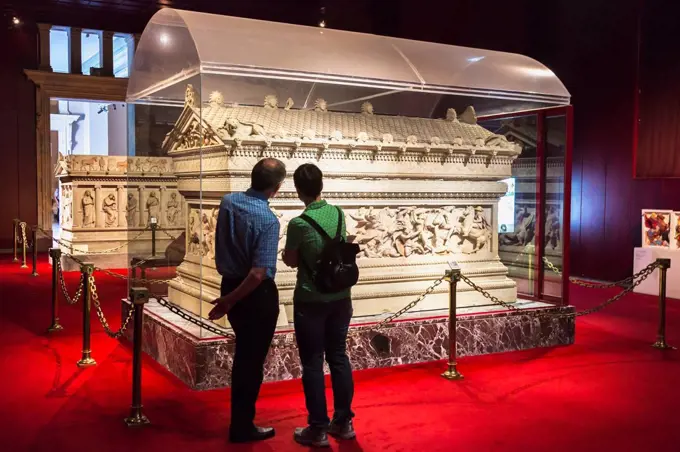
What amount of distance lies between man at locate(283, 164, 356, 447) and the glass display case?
172cm

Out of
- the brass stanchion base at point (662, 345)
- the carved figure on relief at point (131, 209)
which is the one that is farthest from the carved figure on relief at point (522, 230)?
the carved figure on relief at point (131, 209)

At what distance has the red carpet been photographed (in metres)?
5.04

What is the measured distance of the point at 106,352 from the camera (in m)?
7.75

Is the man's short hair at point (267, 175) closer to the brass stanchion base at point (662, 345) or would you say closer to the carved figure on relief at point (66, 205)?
the brass stanchion base at point (662, 345)

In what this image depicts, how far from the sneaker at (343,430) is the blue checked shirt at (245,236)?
3.86ft

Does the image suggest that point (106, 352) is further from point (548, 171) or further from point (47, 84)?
point (47, 84)

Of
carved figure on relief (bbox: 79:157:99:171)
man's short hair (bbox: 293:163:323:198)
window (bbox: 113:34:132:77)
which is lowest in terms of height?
man's short hair (bbox: 293:163:323:198)

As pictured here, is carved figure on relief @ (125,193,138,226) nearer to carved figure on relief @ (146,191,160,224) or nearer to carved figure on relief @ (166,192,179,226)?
carved figure on relief @ (146,191,160,224)

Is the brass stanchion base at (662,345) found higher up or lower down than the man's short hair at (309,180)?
lower down

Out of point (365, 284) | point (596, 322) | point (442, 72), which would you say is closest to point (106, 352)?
point (365, 284)

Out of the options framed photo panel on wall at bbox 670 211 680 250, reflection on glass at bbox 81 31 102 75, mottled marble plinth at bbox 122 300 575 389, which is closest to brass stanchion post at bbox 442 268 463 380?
mottled marble plinth at bbox 122 300 575 389

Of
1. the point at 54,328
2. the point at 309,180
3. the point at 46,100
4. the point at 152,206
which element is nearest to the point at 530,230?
the point at 309,180

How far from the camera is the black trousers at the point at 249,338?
4734mm

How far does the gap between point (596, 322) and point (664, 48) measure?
5.46 m
